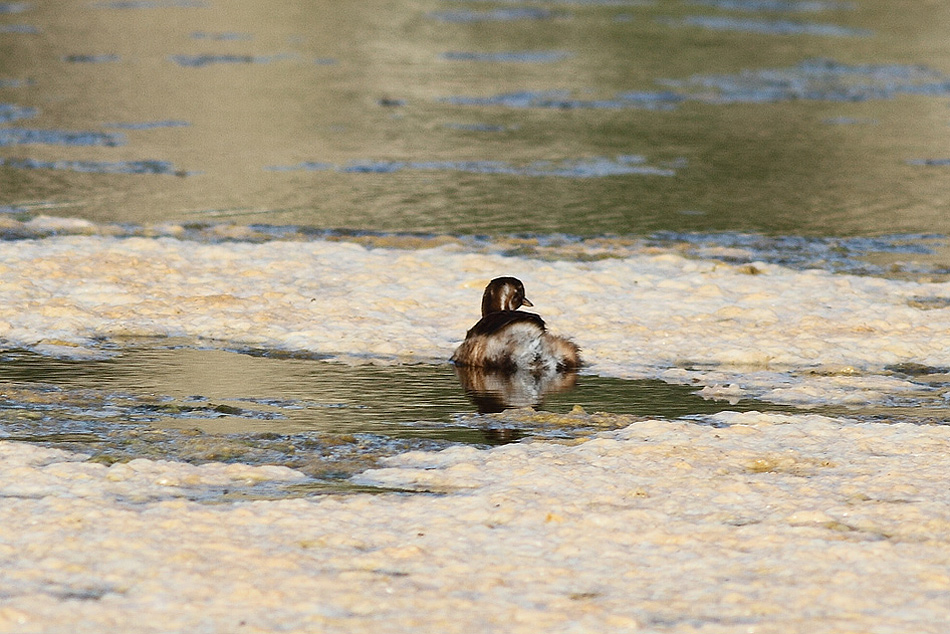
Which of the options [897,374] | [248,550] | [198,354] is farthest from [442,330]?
[248,550]

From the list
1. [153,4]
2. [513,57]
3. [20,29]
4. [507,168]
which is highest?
[153,4]

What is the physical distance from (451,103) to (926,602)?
15251 mm

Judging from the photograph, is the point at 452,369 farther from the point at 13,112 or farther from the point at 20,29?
the point at 20,29

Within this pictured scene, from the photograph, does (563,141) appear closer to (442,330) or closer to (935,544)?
(442,330)

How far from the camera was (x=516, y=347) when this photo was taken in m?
8.76

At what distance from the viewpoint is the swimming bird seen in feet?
28.4

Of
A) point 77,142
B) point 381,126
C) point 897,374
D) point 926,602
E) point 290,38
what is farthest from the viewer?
point 290,38

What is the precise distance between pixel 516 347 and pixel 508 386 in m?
0.26

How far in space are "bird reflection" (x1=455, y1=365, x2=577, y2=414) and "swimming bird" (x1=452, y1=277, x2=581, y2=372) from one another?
48 millimetres

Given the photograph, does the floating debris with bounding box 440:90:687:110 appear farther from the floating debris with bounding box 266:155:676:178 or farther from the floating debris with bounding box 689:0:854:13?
the floating debris with bounding box 689:0:854:13

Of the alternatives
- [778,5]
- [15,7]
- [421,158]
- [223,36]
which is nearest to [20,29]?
[223,36]

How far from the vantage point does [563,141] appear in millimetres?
17531

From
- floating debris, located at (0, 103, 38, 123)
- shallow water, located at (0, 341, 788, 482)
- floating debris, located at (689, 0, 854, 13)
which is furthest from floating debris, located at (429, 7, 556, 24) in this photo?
shallow water, located at (0, 341, 788, 482)

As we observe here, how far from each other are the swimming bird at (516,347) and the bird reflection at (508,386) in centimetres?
5
